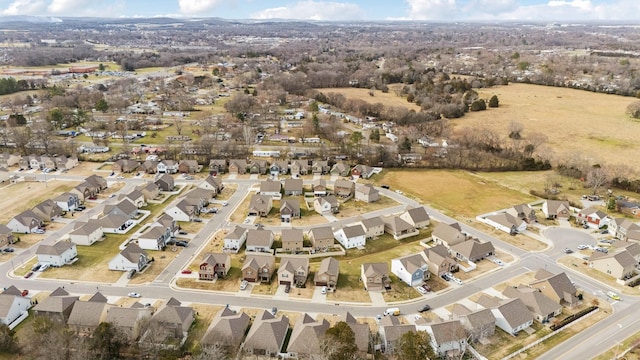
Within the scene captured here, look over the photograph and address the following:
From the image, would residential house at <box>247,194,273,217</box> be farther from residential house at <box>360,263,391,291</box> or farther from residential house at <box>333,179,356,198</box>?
residential house at <box>360,263,391,291</box>

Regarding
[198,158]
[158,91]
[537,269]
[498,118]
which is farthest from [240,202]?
[158,91]

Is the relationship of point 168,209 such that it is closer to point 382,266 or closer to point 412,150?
point 382,266

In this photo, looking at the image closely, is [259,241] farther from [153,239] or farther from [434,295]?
[434,295]

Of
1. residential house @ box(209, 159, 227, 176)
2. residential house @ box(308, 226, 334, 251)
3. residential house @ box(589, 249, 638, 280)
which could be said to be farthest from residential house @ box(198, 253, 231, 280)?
residential house @ box(589, 249, 638, 280)

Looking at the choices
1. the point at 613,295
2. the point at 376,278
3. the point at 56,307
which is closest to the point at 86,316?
the point at 56,307

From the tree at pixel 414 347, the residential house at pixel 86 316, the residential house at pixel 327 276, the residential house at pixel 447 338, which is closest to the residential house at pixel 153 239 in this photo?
the residential house at pixel 86 316
